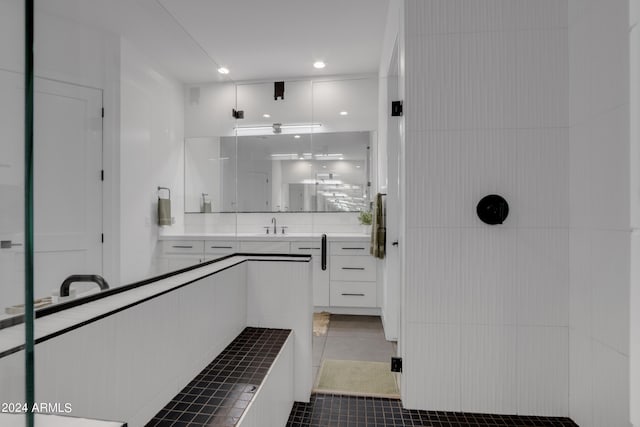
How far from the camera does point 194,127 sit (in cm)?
248

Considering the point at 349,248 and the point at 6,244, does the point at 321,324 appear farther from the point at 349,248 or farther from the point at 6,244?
the point at 6,244

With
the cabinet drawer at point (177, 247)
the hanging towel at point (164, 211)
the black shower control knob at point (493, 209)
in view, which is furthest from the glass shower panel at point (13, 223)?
the black shower control knob at point (493, 209)

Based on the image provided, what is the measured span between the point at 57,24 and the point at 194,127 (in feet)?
5.00

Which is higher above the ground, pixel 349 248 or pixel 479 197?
pixel 479 197

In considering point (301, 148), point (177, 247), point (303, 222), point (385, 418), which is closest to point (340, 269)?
point (303, 222)

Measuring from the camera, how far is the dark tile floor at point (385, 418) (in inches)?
65.9

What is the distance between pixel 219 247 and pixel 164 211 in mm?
405

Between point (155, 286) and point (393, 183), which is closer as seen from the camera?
point (155, 286)

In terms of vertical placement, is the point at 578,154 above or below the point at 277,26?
below

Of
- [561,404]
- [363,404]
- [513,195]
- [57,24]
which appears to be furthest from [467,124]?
[57,24]

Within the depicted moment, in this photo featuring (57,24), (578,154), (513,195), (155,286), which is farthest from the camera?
(513,195)

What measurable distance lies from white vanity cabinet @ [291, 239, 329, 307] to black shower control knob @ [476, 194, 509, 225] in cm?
203

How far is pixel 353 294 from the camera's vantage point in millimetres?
3484

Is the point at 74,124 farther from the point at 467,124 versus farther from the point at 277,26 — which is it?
the point at 277,26
